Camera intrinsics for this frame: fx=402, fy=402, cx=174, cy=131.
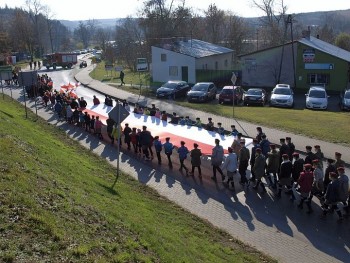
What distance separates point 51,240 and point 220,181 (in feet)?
28.8

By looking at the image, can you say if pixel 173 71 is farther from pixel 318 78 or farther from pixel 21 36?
pixel 21 36

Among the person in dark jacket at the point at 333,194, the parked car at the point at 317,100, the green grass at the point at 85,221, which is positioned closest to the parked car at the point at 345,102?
the parked car at the point at 317,100

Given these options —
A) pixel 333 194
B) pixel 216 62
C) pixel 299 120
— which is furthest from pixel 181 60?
pixel 333 194

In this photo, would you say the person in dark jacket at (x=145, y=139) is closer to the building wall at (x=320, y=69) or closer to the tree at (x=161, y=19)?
the building wall at (x=320, y=69)

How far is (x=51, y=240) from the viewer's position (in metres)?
7.36

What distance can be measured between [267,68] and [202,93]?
12.9 metres

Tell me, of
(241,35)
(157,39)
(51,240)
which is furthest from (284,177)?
(241,35)

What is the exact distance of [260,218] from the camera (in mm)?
12125

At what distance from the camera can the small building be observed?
129 feet

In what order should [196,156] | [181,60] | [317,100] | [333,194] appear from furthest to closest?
[181,60] → [317,100] → [196,156] → [333,194]

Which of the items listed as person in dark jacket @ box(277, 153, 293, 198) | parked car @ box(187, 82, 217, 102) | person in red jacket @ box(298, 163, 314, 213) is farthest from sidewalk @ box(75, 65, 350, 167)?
person in red jacket @ box(298, 163, 314, 213)

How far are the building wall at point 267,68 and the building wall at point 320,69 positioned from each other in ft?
3.29

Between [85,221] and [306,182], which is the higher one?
[85,221]

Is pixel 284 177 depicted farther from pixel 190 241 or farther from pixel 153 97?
pixel 153 97
